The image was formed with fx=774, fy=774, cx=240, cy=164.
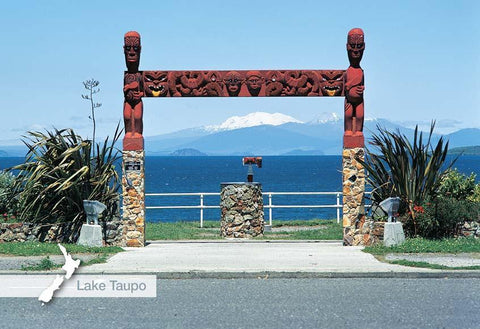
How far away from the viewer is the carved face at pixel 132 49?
17.4 meters

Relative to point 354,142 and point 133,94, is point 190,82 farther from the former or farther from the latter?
point 354,142

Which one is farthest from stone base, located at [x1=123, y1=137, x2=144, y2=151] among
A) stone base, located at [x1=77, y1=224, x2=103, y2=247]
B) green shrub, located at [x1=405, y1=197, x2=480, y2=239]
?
green shrub, located at [x1=405, y1=197, x2=480, y2=239]

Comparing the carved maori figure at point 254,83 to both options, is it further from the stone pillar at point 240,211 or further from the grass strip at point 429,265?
the grass strip at point 429,265

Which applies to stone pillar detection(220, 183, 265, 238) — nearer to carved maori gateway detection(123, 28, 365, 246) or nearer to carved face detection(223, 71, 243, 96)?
carved maori gateway detection(123, 28, 365, 246)

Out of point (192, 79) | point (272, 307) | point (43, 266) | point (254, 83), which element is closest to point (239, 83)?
point (254, 83)

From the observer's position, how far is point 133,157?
1766 cm

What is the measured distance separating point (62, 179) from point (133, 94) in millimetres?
2478

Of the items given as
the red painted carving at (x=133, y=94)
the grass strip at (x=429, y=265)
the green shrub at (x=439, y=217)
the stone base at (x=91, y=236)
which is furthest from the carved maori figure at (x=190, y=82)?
the grass strip at (x=429, y=265)

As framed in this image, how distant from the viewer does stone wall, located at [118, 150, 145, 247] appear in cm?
1758

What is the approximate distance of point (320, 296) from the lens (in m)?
10.7

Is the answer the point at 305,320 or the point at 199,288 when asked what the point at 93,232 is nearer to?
the point at 199,288

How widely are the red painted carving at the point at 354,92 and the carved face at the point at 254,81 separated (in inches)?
76.3

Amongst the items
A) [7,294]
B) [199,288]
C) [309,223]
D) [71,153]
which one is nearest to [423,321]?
[199,288]

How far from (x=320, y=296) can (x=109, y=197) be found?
844 centimetres
